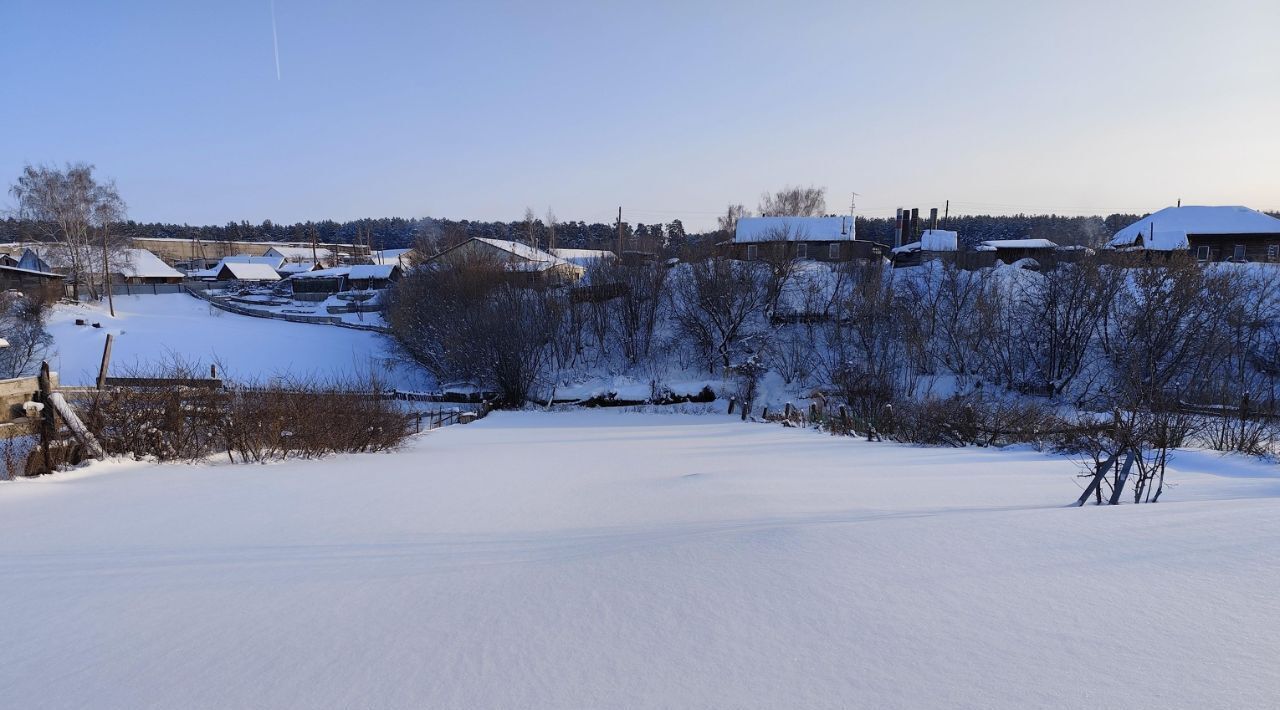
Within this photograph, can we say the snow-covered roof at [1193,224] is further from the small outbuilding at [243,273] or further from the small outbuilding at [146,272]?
the small outbuilding at [146,272]

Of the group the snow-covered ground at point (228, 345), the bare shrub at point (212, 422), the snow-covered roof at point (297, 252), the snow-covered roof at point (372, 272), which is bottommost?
the snow-covered ground at point (228, 345)

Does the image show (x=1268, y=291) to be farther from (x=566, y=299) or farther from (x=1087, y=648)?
(x=1087, y=648)

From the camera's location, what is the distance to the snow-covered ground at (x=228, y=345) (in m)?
37.2

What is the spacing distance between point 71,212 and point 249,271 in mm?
28938

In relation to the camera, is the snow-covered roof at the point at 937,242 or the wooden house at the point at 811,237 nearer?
the snow-covered roof at the point at 937,242

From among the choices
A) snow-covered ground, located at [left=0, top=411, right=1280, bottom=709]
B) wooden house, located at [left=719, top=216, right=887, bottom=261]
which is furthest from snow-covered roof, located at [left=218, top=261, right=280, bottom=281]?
snow-covered ground, located at [left=0, top=411, right=1280, bottom=709]

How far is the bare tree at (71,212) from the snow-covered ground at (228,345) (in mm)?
5201

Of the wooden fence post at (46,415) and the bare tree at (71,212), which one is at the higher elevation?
the bare tree at (71,212)

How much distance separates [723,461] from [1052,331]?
99.9ft

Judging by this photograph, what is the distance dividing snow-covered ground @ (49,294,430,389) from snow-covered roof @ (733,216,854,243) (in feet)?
95.7

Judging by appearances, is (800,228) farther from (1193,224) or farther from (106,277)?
(106,277)

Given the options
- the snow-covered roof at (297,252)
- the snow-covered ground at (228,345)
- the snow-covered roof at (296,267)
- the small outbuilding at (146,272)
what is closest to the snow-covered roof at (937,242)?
the snow-covered ground at (228,345)

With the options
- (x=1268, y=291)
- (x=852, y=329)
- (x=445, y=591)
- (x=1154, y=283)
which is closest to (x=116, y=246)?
(x=852, y=329)

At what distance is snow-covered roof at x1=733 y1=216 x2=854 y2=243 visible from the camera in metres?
53.0
